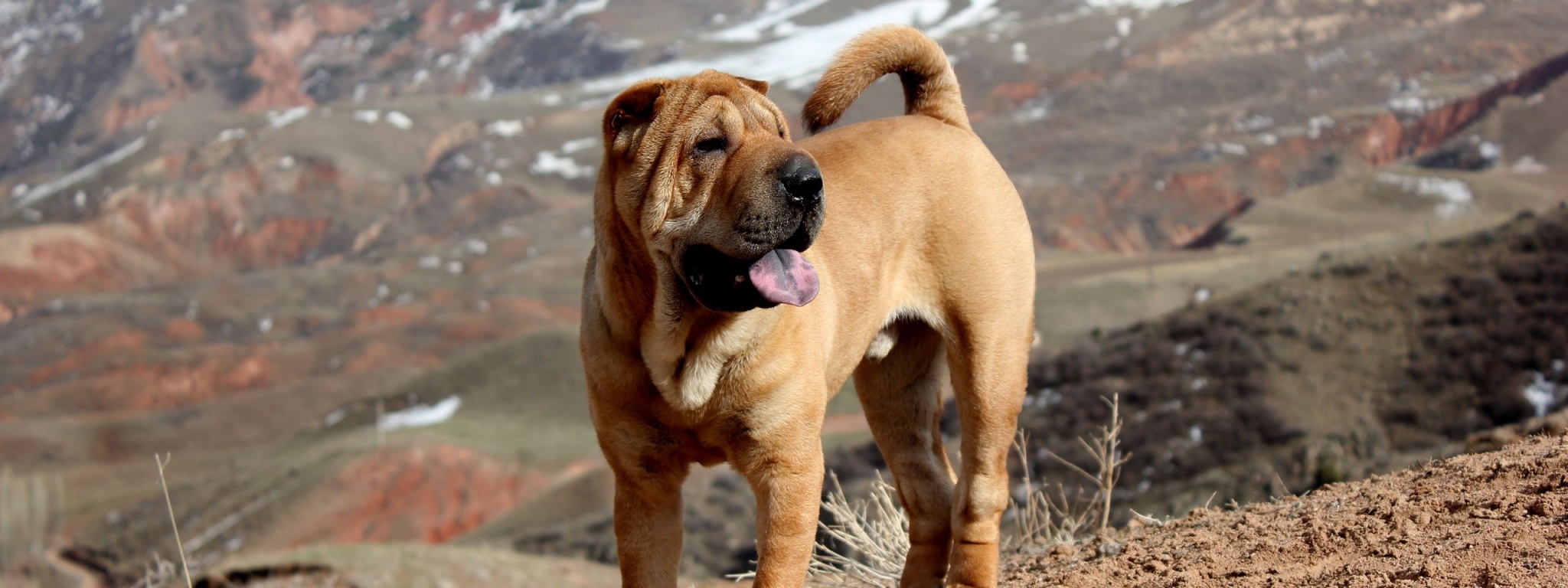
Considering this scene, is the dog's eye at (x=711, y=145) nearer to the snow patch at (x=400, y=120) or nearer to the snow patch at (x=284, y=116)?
the snow patch at (x=284, y=116)

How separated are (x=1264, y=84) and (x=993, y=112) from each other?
15.8 metres

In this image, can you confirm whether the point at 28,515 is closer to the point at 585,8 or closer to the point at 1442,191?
the point at 1442,191

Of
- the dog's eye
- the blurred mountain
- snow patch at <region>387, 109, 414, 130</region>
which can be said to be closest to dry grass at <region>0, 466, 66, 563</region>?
the blurred mountain

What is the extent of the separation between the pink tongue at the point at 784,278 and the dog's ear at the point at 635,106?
0.68 m

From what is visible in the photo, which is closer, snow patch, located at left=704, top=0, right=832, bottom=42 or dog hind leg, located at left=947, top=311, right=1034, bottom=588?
dog hind leg, located at left=947, top=311, right=1034, bottom=588

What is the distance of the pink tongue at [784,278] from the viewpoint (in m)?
4.32

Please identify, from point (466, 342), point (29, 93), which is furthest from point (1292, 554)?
point (29, 93)

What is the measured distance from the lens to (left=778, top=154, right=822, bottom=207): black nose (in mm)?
4234

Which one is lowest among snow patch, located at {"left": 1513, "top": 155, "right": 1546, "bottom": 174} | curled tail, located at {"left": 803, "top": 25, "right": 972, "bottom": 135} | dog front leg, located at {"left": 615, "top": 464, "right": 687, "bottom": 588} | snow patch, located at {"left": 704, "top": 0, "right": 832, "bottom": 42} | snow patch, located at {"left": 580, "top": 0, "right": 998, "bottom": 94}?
snow patch, located at {"left": 704, "top": 0, "right": 832, "bottom": 42}

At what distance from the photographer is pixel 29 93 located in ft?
443

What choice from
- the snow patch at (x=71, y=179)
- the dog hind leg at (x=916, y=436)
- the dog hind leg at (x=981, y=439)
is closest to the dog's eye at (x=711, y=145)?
the dog hind leg at (x=981, y=439)

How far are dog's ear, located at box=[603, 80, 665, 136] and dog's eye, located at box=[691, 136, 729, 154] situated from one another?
0.76 feet

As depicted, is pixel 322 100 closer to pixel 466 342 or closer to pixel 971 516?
pixel 466 342

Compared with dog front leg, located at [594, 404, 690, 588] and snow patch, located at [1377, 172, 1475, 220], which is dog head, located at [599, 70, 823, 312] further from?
snow patch, located at [1377, 172, 1475, 220]
